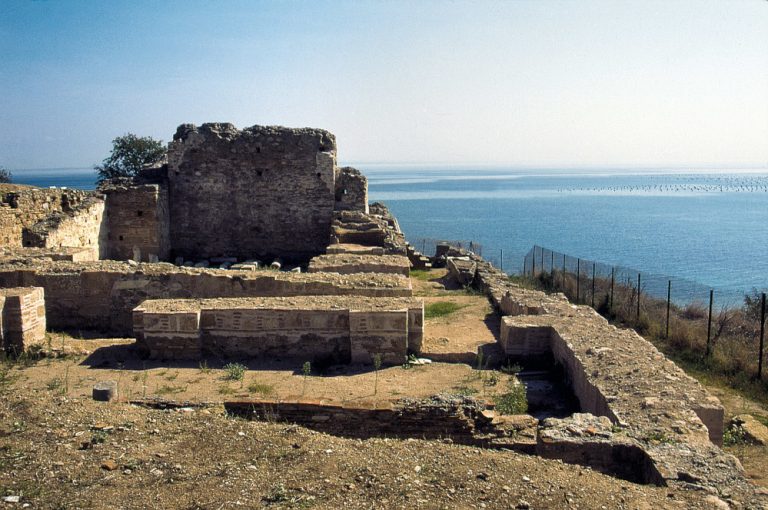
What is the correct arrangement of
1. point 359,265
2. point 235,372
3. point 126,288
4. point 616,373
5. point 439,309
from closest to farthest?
point 616,373, point 235,372, point 126,288, point 439,309, point 359,265

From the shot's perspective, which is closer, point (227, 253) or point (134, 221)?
point (134, 221)

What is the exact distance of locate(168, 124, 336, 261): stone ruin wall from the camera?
18484 mm

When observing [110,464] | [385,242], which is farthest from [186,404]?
[385,242]

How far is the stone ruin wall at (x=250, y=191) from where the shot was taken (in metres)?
18.5

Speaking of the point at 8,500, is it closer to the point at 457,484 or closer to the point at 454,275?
the point at 457,484

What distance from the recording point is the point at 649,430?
5.39m

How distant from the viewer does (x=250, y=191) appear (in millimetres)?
18641

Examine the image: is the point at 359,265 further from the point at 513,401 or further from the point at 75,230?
the point at 75,230

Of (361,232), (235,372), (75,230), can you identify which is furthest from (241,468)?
(75,230)

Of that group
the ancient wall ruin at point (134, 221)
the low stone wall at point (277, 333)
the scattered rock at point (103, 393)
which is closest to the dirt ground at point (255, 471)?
the scattered rock at point (103, 393)

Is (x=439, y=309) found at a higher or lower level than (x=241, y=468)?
lower

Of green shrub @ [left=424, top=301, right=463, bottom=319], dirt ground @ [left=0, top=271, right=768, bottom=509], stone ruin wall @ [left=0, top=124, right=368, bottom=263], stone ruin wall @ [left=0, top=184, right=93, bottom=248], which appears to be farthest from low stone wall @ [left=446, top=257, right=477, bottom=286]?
stone ruin wall @ [left=0, top=184, right=93, bottom=248]

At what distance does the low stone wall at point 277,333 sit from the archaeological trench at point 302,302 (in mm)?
21

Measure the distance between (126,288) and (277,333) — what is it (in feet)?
11.1
